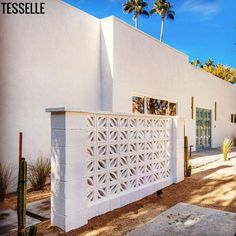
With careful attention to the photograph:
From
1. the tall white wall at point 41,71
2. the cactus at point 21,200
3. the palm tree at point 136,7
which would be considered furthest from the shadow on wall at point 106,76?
the palm tree at point 136,7

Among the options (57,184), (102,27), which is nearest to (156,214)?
(57,184)

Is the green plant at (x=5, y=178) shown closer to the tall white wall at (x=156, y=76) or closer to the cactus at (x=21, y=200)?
the cactus at (x=21, y=200)

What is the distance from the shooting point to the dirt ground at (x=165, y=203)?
3162mm

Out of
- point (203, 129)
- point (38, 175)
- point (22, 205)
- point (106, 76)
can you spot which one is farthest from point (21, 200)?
point (203, 129)

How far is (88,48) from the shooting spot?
275 inches

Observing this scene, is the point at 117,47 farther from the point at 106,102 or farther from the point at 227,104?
the point at 227,104

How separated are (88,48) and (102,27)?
3.21ft

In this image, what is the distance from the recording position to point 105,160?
3.86 meters

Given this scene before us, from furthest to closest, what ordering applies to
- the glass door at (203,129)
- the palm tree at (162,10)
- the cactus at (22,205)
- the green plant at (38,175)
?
1. the palm tree at (162,10)
2. the glass door at (203,129)
3. the green plant at (38,175)
4. the cactus at (22,205)

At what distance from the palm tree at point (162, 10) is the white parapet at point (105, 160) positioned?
2577 cm

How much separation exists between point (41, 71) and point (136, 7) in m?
25.6

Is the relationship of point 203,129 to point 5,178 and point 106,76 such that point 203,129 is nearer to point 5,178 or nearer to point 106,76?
point 106,76

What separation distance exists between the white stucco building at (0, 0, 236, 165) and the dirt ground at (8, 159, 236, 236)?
9.06 feet

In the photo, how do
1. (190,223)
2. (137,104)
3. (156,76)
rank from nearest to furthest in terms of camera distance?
1. (190,223)
2. (137,104)
3. (156,76)
